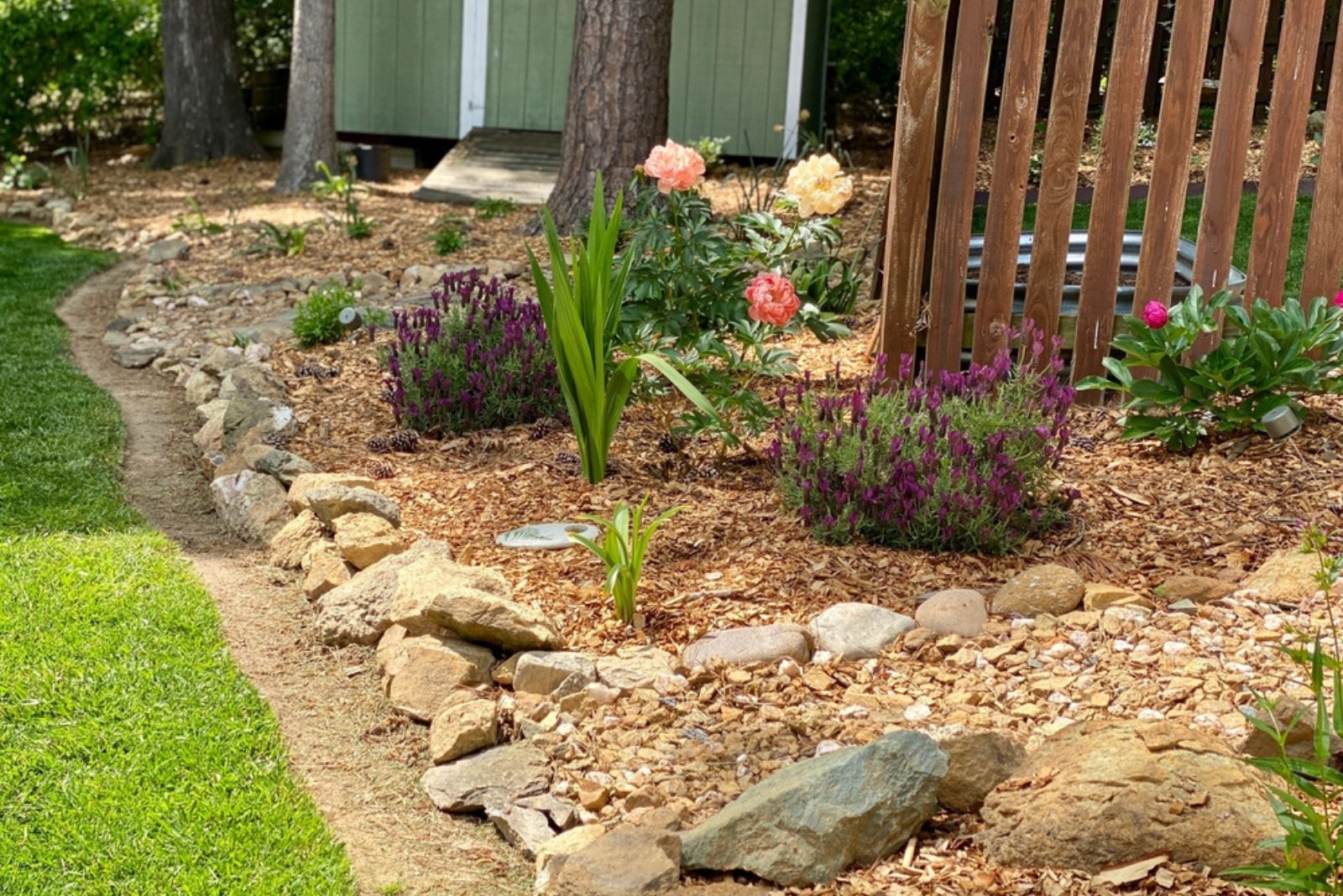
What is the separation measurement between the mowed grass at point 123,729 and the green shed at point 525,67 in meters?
8.27

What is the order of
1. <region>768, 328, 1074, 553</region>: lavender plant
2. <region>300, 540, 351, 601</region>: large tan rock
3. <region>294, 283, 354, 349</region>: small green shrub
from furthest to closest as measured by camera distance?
<region>294, 283, 354, 349</region>: small green shrub
<region>300, 540, 351, 601</region>: large tan rock
<region>768, 328, 1074, 553</region>: lavender plant

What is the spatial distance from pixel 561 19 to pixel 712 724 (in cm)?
1033

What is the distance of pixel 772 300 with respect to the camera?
14.2 feet

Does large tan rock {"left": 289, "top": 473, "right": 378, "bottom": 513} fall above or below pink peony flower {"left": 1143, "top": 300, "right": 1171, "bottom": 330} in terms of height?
below

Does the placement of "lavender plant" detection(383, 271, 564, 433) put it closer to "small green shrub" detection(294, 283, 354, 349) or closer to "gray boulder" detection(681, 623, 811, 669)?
"small green shrub" detection(294, 283, 354, 349)

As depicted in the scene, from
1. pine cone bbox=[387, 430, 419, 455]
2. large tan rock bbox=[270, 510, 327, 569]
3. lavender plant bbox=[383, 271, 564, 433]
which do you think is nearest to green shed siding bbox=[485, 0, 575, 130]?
lavender plant bbox=[383, 271, 564, 433]

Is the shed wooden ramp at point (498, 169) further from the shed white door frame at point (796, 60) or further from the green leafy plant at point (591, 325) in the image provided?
the green leafy plant at point (591, 325)

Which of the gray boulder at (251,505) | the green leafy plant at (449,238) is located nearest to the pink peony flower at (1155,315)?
the gray boulder at (251,505)

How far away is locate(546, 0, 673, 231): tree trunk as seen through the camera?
8.41 m

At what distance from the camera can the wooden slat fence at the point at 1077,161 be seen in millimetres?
4914

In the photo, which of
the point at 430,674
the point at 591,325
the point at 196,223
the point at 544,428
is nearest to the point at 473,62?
the point at 196,223

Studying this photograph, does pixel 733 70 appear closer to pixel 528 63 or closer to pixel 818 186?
pixel 528 63

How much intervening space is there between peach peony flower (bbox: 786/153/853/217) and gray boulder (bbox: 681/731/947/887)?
7.76 ft

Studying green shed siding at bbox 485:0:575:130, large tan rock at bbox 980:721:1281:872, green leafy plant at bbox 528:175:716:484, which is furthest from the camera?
green shed siding at bbox 485:0:575:130
